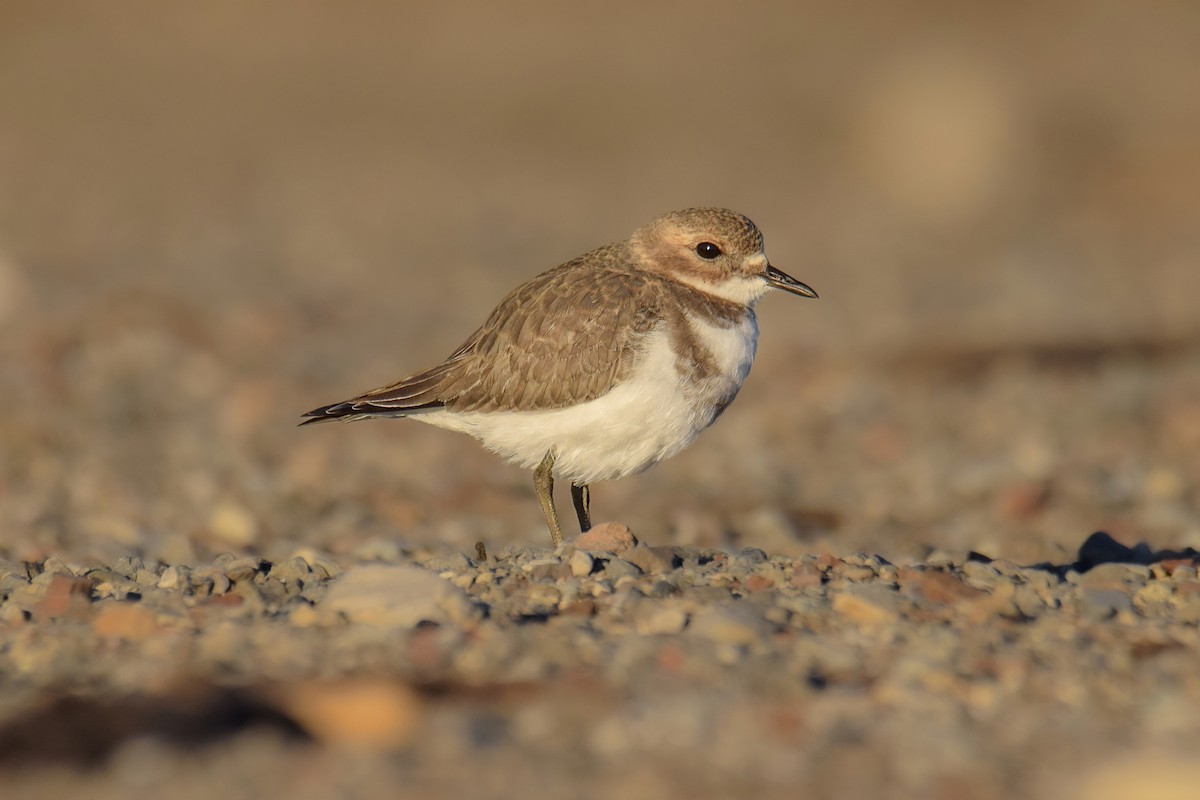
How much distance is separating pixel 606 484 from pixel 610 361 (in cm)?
417

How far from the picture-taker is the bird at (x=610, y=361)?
6801 millimetres

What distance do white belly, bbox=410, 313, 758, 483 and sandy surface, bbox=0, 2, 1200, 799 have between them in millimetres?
637

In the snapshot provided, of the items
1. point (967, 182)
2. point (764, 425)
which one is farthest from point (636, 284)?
point (967, 182)

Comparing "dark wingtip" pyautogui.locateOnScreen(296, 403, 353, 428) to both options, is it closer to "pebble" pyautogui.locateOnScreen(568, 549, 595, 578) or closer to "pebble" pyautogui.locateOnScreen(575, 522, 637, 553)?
"pebble" pyautogui.locateOnScreen(575, 522, 637, 553)

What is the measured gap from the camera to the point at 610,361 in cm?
680

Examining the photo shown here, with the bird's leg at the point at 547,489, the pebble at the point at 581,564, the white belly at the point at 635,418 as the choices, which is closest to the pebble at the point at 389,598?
the pebble at the point at 581,564

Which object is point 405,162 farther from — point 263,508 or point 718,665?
point 718,665

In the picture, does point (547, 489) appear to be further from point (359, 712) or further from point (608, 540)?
point (359, 712)

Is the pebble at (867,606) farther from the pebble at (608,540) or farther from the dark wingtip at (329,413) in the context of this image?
the dark wingtip at (329,413)

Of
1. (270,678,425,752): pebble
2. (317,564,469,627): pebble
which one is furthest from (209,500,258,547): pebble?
(270,678,425,752): pebble

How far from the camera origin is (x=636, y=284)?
23.5ft

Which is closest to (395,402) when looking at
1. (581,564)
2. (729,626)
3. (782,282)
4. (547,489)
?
(547,489)

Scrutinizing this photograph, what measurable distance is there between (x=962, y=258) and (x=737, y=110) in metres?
13.4

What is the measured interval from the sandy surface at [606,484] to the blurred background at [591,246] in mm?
73
